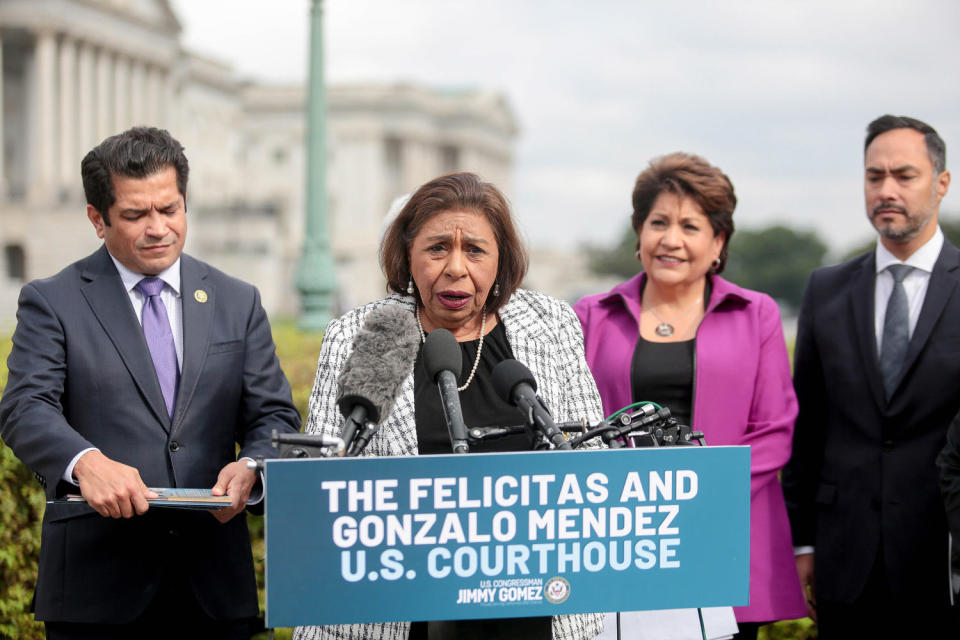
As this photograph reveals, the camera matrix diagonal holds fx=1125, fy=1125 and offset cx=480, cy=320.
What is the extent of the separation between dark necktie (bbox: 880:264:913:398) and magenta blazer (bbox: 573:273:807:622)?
37 centimetres

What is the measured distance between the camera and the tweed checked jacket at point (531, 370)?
11.0ft

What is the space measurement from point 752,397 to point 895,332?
A: 0.62m

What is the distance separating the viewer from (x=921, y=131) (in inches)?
175

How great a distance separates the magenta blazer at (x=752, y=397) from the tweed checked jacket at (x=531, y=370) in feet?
2.48

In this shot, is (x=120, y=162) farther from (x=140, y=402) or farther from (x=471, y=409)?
(x=471, y=409)

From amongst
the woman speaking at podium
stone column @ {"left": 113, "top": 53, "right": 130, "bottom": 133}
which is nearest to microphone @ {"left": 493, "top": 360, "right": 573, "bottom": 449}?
the woman speaking at podium

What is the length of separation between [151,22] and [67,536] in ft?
189

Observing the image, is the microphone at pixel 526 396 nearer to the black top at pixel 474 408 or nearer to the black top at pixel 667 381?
the black top at pixel 474 408

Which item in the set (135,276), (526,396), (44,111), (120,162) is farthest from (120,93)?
(526,396)


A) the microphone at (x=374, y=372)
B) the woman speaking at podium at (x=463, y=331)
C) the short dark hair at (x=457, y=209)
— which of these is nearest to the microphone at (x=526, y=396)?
the microphone at (x=374, y=372)

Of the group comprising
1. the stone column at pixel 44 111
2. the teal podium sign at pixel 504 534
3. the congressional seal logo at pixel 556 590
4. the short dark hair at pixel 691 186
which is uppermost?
the stone column at pixel 44 111

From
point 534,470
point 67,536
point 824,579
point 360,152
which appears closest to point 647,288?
point 824,579

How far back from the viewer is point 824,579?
4426 millimetres

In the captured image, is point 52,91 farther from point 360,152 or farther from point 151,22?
point 360,152
